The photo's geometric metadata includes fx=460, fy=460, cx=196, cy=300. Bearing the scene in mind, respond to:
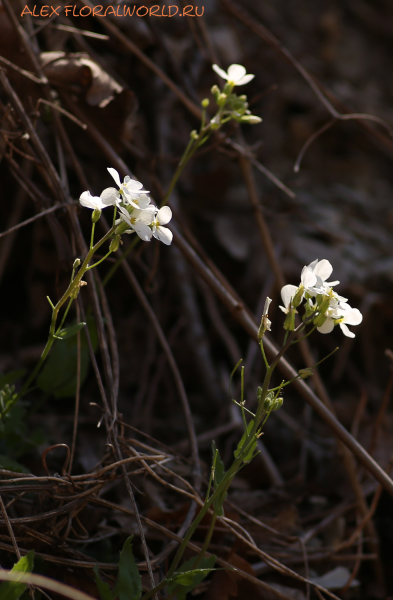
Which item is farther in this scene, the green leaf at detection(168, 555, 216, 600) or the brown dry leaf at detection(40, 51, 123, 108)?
the brown dry leaf at detection(40, 51, 123, 108)

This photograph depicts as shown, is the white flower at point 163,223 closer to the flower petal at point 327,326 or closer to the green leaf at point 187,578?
the flower petal at point 327,326

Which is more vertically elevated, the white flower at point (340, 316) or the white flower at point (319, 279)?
the white flower at point (319, 279)

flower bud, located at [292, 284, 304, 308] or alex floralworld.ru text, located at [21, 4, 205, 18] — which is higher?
alex floralworld.ru text, located at [21, 4, 205, 18]

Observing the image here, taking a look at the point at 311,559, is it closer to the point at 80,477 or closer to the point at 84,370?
the point at 80,477

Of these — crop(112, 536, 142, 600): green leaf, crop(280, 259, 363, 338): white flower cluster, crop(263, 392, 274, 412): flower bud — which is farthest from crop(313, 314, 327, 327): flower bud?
crop(112, 536, 142, 600): green leaf

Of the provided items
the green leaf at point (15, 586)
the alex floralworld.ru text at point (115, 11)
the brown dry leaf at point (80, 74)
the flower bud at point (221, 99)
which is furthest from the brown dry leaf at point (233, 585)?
the alex floralworld.ru text at point (115, 11)

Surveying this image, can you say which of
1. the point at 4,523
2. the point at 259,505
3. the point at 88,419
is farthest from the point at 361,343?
the point at 4,523

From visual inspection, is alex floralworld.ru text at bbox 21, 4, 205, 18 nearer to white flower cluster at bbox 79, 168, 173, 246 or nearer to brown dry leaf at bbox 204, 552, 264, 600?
white flower cluster at bbox 79, 168, 173, 246
